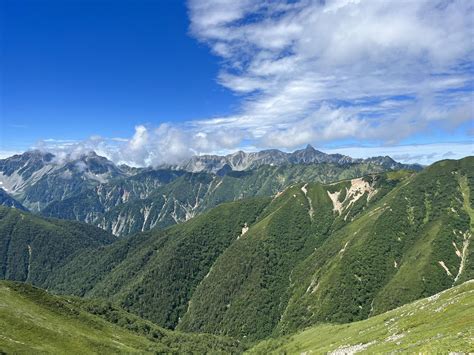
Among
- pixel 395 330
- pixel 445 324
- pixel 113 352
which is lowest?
pixel 113 352

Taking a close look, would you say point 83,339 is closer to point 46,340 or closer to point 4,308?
point 46,340

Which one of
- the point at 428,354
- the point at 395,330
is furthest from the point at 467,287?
the point at 428,354

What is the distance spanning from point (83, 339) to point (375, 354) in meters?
151

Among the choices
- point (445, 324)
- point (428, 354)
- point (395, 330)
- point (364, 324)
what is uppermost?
point (428, 354)

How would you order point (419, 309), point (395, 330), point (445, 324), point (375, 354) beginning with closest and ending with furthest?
point (375, 354)
point (445, 324)
point (395, 330)
point (419, 309)

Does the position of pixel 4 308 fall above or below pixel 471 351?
below

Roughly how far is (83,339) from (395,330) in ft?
490

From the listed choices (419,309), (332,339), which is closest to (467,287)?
(419,309)

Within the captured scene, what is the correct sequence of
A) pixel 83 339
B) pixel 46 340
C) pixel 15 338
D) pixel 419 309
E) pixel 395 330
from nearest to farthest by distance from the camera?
pixel 395 330 → pixel 419 309 → pixel 15 338 → pixel 46 340 → pixel 83 339

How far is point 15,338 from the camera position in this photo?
529 ft

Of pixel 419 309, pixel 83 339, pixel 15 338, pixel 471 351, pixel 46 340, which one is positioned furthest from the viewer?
pixel 83 339

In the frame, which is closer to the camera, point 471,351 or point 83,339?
point 471,351

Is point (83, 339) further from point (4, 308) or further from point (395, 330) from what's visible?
point (395, 330)

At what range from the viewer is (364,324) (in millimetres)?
179000
